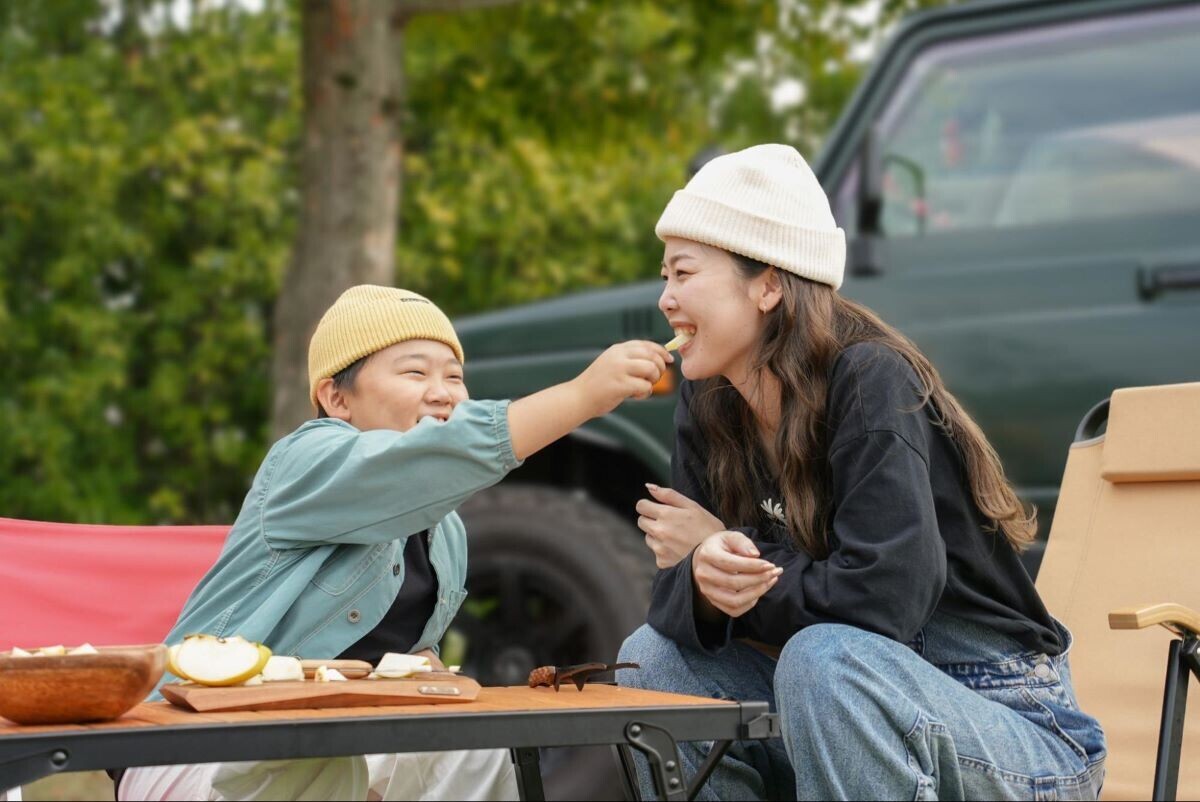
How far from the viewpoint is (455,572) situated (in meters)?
3.03

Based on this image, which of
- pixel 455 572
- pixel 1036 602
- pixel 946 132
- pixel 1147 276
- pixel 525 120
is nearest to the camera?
pixel 1036 602

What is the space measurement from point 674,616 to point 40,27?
12334 mm

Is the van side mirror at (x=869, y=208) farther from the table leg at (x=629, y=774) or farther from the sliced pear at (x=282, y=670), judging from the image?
the sliced pear at (x=282, y=670)

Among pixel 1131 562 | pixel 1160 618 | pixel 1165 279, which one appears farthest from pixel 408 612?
pixel 1165 279

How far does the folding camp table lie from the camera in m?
1.95

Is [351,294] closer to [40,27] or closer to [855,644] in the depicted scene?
[855,644]

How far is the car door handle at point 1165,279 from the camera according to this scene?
446 cm

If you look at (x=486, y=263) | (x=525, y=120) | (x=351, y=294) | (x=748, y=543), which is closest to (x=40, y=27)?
(x=486, y=263)

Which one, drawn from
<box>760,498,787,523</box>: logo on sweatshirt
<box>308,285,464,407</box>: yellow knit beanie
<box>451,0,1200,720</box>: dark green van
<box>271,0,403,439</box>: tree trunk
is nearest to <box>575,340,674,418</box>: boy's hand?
<box>760,498,787,523</box>: logo on sweatshirt

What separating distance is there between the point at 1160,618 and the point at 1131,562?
73cm

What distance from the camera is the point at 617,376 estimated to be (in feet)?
8.12

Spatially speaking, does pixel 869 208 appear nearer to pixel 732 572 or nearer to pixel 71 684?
pixel 732 572

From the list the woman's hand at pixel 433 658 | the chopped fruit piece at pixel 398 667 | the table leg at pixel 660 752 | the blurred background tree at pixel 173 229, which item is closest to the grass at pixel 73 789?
the woman's hand at pixel 433 658

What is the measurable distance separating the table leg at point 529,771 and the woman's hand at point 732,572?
43cm
